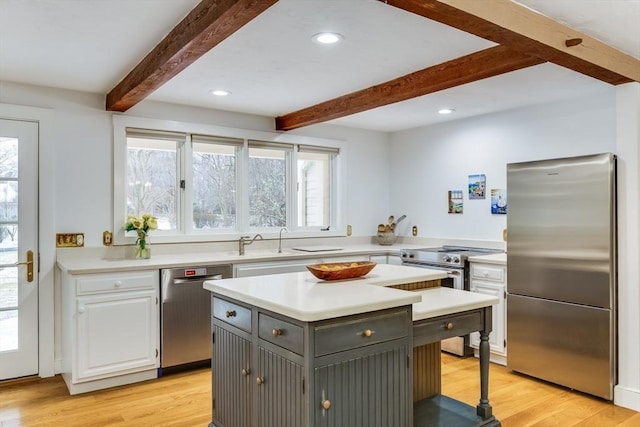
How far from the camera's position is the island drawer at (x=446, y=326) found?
2260 mm

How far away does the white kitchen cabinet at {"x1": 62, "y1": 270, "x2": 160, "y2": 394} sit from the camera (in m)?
3.21

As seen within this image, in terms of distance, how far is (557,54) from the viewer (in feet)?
7.72

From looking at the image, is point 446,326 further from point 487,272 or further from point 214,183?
point 214,183

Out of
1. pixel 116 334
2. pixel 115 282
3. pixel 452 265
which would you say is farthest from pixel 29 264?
pixel 452 265

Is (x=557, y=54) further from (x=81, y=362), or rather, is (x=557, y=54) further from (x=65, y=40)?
(x=81, y=362)

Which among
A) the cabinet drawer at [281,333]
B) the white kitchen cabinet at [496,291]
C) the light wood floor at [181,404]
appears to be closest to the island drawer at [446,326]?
the cabinet drawer at [281,333]

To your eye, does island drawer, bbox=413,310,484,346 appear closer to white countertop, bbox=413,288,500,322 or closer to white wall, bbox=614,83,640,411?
white countertop, bbox=413,288,500,322

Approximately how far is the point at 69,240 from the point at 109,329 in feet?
2.80

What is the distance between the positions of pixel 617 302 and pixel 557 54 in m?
1.76

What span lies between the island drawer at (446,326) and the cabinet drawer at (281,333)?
677mm

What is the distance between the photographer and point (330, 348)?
185 cm

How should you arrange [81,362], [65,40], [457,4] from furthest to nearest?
1. [81,362]
2. [65,40]
3. [457,4]

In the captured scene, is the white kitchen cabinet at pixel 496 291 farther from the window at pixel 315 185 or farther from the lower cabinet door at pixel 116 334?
the lower cabinet door at pixel 116 334

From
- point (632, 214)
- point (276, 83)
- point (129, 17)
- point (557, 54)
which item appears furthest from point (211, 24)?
point (632, 214)
